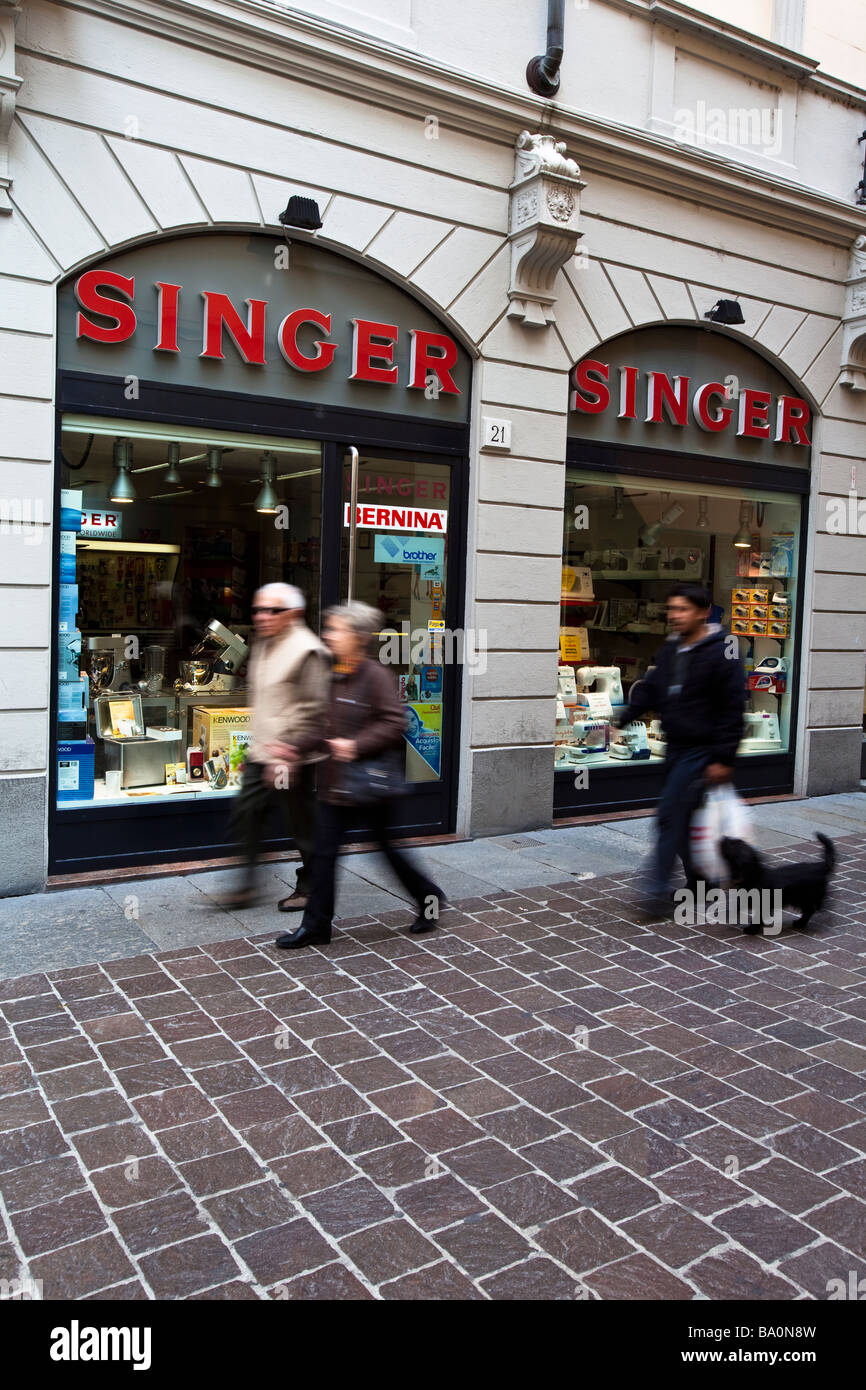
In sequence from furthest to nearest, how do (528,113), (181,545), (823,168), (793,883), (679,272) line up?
1. (823,168)
2. (679,272)
3. (528,113)
4. (181,545)
5. (793,883)

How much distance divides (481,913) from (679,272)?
18.3 feet

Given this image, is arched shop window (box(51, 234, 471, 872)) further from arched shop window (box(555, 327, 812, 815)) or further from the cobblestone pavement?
the cobblestone pavement

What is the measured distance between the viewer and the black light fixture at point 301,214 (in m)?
6.75

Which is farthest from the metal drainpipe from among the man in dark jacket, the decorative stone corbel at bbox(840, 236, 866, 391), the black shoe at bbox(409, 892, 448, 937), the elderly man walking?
the black shoe at bbox(409, 892, 448, 937)

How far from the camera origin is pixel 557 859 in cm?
750

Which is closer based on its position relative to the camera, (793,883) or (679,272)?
(793,883)

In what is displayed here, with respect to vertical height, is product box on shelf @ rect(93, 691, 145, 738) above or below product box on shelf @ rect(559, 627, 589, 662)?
below

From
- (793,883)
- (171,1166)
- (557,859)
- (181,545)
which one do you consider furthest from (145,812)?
(793,883)

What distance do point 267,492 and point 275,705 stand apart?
2141mm

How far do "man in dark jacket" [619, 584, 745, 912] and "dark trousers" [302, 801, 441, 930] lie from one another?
55.0 inches

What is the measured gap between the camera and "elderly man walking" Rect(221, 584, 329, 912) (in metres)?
5.58

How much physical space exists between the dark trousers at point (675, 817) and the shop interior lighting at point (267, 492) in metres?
3.22

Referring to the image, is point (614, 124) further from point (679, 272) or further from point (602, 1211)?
point (602, 1211)

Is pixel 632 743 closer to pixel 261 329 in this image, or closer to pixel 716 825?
pixel 716 825
